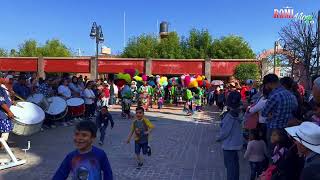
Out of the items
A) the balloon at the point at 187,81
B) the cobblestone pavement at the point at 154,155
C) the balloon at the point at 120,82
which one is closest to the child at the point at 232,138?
the cobblestone pavement at the point at 154,155

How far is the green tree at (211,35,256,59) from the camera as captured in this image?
191 ft

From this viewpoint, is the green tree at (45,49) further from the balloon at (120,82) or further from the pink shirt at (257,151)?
the pink shirt at (257,151)

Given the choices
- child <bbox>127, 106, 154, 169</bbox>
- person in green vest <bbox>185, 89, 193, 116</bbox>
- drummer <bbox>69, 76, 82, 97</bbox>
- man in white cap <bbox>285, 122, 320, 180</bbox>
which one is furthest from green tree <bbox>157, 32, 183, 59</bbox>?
man in white cap <bbox>285, 122, 320, 180</bbox>

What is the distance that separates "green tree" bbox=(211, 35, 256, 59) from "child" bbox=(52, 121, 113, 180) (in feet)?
179

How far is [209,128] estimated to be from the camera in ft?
54.2

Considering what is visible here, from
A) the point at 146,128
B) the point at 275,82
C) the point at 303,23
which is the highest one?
the point at 303,23

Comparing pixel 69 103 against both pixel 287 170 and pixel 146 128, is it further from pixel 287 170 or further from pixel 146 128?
pixel 287 170

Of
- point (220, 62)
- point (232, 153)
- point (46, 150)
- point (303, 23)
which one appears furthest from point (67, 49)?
point (232, 153)

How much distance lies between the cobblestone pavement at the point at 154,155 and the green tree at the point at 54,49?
5796cm

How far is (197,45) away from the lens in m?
61.3

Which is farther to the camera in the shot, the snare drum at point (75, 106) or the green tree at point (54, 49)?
the green tree at point (54, 49)

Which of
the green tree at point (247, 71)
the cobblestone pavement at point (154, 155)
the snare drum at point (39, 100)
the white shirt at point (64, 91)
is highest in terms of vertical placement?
the green tree at point (247, 71)

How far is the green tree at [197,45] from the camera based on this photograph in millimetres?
60031

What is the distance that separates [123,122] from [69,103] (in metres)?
2.86
